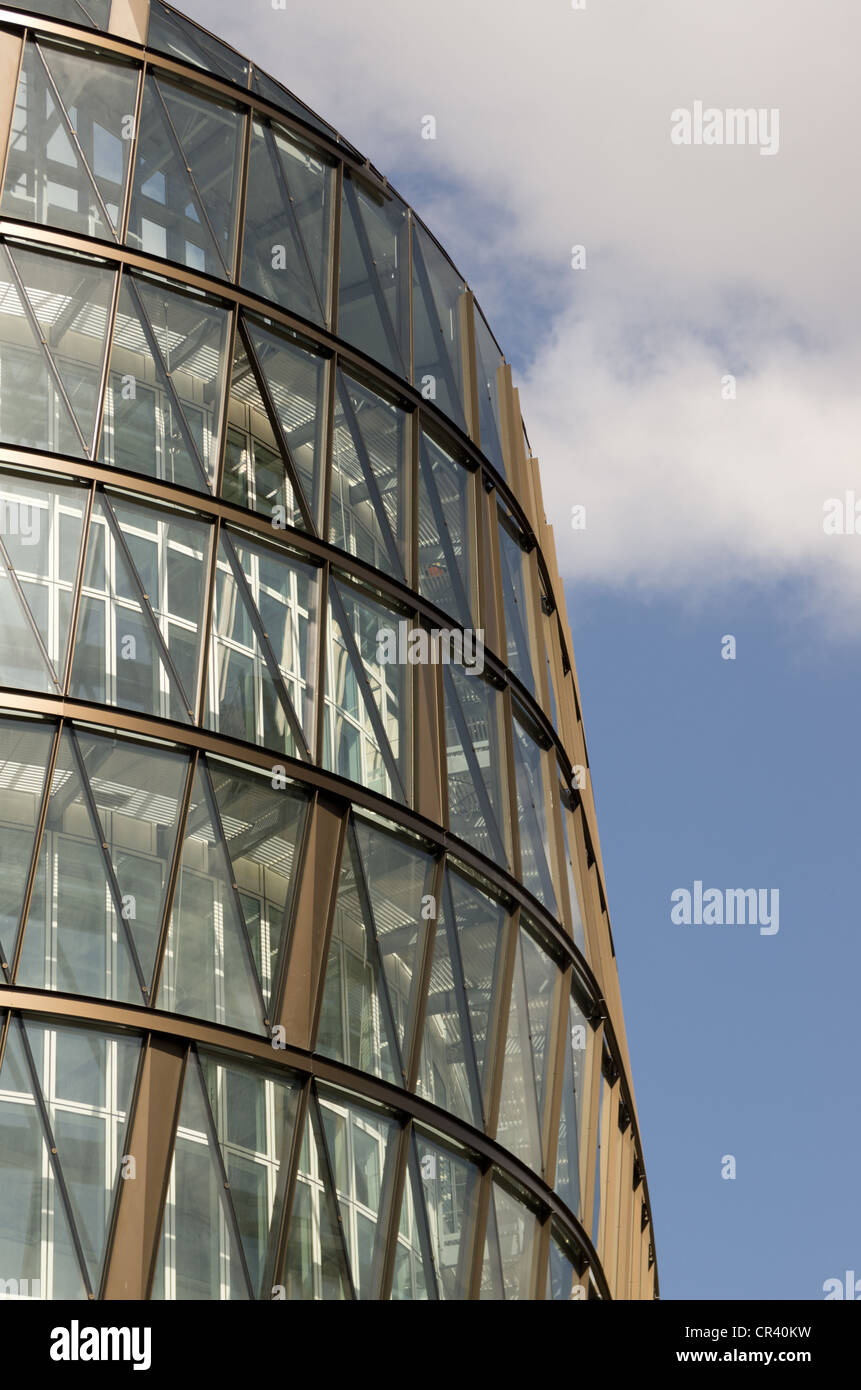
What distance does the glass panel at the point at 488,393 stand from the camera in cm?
2853

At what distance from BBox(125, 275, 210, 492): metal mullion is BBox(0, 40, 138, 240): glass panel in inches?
36.6

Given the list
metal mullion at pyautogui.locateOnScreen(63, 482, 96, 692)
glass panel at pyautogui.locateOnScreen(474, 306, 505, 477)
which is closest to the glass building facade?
metal mullion at pyautogui.locateOnScreen(63, 482, 96, 692)

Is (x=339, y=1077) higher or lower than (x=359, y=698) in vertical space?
lower

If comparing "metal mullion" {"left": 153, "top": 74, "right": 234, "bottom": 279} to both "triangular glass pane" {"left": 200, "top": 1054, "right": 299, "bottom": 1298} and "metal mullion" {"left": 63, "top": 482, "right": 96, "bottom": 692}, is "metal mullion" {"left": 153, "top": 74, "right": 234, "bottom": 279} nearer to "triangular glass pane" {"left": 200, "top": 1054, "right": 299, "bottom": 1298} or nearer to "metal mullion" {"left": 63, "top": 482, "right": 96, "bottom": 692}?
"metal mullion" {"left": 63, "top": 482, "right": 96, "bottom": 692}

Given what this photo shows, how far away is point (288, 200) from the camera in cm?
2625

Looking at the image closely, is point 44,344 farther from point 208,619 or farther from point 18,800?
point 18,800

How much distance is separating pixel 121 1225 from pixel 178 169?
13.9 metres

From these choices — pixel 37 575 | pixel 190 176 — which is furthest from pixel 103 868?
pixel 190 176

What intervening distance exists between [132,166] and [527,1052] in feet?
40.6

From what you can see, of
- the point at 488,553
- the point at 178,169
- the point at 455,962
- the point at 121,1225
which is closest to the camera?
the point at 121,1225

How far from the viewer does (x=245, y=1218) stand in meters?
18.8

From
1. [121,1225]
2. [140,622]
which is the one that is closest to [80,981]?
[121,1225]

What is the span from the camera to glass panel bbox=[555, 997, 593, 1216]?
23.6 metres

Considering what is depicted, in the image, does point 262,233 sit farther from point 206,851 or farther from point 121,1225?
point 121,1225
